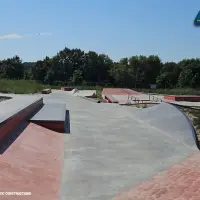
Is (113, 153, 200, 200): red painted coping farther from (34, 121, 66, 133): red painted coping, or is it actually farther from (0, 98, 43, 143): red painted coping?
(34, 121, 66, 133): red painted coping

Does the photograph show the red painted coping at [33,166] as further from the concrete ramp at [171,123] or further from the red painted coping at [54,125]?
the concrete ramp at [171,123]

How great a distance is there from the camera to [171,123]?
10.5 meters

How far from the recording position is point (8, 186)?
4.13m

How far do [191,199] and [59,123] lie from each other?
5426 mm

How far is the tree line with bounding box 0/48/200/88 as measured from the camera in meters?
62.7

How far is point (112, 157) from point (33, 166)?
6.25 feet

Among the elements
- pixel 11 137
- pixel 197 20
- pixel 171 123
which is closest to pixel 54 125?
pixel 11 137

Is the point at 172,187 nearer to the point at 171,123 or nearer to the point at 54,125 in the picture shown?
the point at 54,125

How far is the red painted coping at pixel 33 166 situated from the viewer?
4.29 meters

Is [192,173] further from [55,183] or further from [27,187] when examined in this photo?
[27,187]

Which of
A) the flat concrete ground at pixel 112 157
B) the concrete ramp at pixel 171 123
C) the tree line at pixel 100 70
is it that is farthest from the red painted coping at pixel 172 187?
the tree line at pixel 100 70

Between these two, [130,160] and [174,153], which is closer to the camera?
[130,160]

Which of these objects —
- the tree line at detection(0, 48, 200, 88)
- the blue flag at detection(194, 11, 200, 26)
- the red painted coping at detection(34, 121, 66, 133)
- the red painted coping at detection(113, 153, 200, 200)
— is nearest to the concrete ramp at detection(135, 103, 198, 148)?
the red painted coping at detection(113, 153, 200, 200)

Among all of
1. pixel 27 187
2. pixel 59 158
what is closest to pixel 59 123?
pixel 59 158
